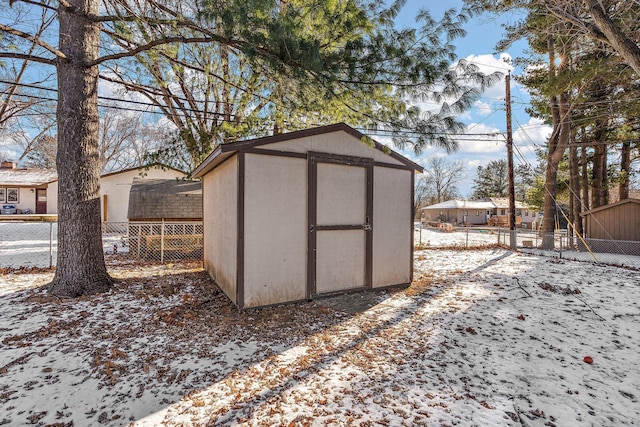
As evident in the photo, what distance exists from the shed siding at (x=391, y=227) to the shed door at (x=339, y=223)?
18 cm

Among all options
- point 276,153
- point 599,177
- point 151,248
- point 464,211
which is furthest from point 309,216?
point 464,211

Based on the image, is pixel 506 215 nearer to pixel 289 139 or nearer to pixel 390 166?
pixel 390 166

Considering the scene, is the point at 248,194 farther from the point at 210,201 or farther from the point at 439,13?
the point at 439,13

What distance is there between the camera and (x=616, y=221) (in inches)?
428

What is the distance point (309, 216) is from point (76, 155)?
3.90 metres

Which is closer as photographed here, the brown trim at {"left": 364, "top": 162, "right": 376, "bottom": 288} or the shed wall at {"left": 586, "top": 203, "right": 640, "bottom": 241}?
the brown trim at {"left": 364, "top": 162, "right": 376, "bottom": 288}

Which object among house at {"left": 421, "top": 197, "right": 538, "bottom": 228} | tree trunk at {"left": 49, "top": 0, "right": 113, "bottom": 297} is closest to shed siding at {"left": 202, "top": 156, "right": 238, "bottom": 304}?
tree trunk at {"left": 49, "top": 0, "right": 113, "bottom": 297}

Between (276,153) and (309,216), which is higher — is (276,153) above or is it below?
above

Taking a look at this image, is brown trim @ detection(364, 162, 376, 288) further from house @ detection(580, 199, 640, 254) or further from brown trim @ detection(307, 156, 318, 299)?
house @ detection(580, 199, 640, 254)

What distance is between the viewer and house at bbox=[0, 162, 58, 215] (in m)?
19.6

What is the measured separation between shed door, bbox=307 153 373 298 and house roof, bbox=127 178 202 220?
19.7 feet

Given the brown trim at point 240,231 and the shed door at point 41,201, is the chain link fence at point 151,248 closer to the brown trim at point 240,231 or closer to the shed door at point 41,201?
the brown trim at point 240,231

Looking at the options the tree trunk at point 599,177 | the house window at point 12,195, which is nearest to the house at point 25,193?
the house window at point 12,195

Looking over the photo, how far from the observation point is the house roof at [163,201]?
8953 millimetres
